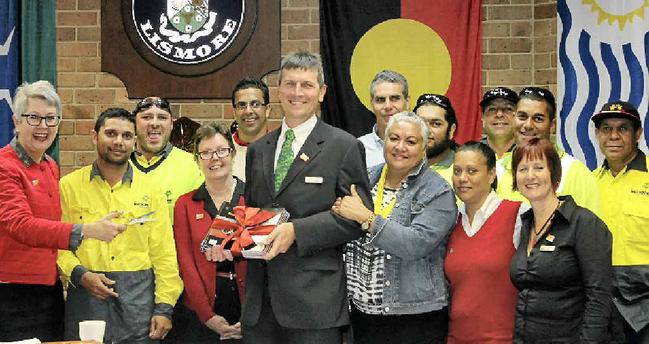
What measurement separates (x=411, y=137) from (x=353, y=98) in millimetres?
2395

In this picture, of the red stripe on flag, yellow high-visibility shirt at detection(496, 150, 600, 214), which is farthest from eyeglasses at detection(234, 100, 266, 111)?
the red stripe on flag

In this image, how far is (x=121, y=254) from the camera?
148 inches

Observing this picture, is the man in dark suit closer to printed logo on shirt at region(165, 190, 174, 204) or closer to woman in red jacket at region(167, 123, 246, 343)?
woman in red jacket at region(167, 123, 246, 343)

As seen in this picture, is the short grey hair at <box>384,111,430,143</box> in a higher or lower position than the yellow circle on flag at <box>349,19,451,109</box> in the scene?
lower

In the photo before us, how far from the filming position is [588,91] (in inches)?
223

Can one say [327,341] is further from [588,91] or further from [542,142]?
[588,91]

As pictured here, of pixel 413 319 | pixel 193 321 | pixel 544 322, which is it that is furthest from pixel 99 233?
pixel 544 322

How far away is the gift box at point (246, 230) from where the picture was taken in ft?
9.98

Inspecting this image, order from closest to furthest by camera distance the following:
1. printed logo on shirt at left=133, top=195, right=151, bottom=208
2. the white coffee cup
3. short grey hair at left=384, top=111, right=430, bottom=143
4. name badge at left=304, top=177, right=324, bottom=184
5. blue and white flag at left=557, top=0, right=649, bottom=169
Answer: the white coffee cup, name badge at left=304, top=177, right=324, bottom=184, short grey hair at left=384, top=111, right=430, bottom=143, printed logo on shirt at left=133, top=195, right=151, bottom=208, blue and white flag at left=557, top=0, right=649, bottom=169

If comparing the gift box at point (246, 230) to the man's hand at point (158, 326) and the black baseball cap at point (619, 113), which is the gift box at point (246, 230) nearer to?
the man's hand at point (158, 326)

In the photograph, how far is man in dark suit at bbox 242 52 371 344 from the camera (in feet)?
10.1

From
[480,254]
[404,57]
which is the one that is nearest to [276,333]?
[480,254]

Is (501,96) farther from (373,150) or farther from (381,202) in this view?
(381,202)

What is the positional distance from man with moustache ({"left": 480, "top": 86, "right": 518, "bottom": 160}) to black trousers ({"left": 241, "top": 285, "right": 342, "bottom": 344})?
1524 millimetres
